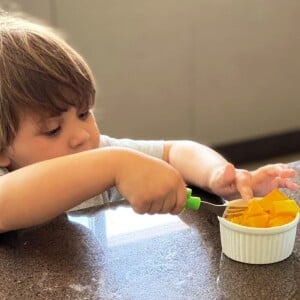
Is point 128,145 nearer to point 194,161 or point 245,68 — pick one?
point 194,161

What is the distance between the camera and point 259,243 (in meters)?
0.74

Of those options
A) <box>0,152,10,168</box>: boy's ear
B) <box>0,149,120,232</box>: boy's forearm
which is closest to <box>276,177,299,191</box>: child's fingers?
<box>0,149,120,232</box>: boy's forearm

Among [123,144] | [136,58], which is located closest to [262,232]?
[123,144]

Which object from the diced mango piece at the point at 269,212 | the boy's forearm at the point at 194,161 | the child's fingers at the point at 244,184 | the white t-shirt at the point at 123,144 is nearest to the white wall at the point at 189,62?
the white t-shirt at the point at 123,144

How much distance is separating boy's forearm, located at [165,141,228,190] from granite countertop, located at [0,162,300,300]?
10 centimetres

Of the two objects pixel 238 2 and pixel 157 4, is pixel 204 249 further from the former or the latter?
pixel 238 2

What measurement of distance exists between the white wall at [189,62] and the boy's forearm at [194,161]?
4.18 ft

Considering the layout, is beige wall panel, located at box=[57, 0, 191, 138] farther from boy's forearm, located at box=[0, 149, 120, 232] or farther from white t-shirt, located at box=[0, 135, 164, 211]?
boy's forearm, located at box=[0, 149, 120, 232]

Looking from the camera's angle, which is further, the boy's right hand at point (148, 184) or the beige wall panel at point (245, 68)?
the beige wall panel at point (245, 68)

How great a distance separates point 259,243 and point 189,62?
184 centimetres

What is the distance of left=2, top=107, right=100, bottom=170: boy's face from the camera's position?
89 cm

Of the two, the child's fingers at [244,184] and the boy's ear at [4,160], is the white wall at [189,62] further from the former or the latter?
the child's fingers at [244,184]

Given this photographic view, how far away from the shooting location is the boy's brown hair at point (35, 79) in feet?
2.86

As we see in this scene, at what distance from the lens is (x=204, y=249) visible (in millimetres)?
774
